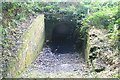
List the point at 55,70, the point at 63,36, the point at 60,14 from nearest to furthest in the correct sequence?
the point at 55,70, the point at 60,14, the point at 63,36

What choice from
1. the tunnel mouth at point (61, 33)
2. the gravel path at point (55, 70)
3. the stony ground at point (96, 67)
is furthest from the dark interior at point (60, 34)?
→ the stony ground at point (96, 67)

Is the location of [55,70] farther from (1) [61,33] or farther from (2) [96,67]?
(1) [61,33]

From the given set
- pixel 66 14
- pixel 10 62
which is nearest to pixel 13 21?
pixel 10 62

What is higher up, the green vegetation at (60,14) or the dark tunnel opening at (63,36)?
the green vegetation at (60,14)

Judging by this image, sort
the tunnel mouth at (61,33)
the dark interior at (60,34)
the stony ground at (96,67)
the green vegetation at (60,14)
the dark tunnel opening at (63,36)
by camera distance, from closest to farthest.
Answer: the stony ground at (96,67) → the green vegetation at (60,14) → the tunnel mouth at (61,33) → the dark interior at (60,34) → the dark tunnel opening at (63,36)

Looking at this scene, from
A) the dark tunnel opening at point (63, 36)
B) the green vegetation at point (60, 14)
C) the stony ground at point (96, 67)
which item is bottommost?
the dark tunnel opening at point (63, 36)

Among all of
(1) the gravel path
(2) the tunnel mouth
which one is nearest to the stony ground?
(1) the gravel path

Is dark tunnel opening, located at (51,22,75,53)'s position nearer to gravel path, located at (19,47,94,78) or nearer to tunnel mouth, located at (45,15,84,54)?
tunnel mouth, located at (45,15,84,54)

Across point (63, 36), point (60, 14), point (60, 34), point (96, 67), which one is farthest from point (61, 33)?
point (96, 67)

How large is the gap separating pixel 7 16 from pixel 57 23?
444 centimetres

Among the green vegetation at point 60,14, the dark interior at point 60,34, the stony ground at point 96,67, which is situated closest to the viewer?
the stony ground at point 96,67

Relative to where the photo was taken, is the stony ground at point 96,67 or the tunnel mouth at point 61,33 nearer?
the stony ground at point 96,67

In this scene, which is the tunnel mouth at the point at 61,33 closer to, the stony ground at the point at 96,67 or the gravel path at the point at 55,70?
the gravel path at the point at 55,70

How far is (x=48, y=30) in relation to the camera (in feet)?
30.6
